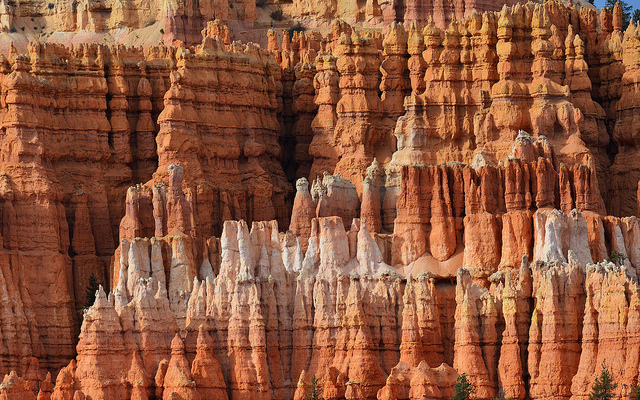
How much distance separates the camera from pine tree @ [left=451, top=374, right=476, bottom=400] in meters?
74.7

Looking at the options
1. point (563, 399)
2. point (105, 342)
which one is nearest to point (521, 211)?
point (563, 399)

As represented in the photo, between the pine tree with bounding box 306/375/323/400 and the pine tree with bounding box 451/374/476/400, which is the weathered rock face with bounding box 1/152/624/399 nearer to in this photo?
the pine tree with bounding box 306/375/323/400

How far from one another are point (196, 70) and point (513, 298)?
1840 cm

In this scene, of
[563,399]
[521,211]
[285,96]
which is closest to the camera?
[563,399]

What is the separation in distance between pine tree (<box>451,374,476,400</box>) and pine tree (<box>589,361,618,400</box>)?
3733 millimetres

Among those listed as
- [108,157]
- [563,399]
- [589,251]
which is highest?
[108,157]

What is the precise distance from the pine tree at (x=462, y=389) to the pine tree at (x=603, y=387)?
3.73 meters

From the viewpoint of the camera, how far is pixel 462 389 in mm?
74938

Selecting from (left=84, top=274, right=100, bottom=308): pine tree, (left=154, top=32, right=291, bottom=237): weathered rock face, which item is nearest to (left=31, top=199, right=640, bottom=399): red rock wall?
(left=84, top=274, right=100, bottom=308): pine tree

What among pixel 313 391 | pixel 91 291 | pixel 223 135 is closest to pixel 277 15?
pixel 223 135

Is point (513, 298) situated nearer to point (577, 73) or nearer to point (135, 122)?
point (577, 73)

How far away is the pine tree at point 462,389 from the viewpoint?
74.7 meters

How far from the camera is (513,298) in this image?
77.5 metres

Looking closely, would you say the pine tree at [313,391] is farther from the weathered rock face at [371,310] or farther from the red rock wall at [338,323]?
the weathered rock face at [371,310]
